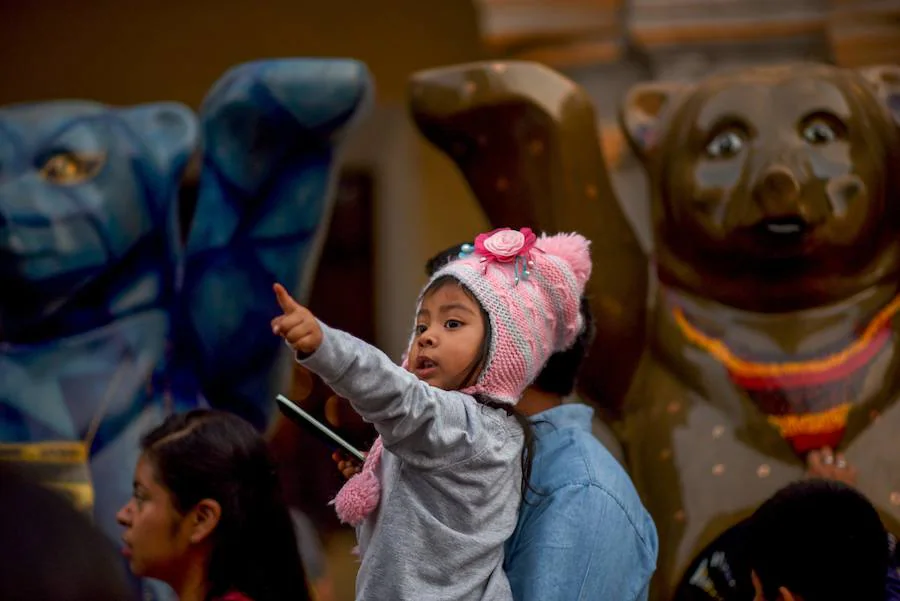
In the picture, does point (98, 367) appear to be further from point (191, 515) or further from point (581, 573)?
point (581, 573)

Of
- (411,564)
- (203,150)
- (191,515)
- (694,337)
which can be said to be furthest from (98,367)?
(411,564)

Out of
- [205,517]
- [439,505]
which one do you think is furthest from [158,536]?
[439,505]

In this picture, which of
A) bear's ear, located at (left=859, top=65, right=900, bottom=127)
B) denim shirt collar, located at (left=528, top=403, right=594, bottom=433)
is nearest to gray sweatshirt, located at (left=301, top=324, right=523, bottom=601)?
denim shirt collar, located at (left=528, top=403, right=594, bottom=433)

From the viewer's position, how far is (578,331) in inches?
50.1

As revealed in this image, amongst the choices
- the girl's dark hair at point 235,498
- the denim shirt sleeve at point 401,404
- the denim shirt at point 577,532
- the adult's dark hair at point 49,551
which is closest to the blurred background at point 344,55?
the adult's dark hair at point 49,551

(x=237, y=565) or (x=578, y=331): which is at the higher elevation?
(x=578, y=331)

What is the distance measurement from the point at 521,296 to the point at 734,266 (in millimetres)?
849

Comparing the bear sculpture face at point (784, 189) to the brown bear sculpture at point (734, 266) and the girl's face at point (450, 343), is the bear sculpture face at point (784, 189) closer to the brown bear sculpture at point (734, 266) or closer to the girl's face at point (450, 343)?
the brown bear sculpture at point (734, 266)

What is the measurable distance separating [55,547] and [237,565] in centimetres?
36

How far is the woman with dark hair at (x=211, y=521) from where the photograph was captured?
4.57ft

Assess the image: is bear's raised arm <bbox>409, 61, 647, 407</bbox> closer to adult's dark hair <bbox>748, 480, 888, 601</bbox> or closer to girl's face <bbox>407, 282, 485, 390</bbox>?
adult's dark hair <bbox>748, 480, 888, 601</bbox>

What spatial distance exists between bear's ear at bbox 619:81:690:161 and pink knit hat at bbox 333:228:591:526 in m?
0.87

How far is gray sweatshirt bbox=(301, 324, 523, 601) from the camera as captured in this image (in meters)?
1.05

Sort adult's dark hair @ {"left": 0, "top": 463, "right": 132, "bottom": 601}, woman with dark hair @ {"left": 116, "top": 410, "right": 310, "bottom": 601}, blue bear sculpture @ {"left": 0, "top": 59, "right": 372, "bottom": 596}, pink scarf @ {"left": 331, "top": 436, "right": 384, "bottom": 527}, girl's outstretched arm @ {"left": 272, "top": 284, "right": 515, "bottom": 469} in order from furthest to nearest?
blue bear sculpture @ {"left": 0, "top": 59, "right": 372, "bottom": 596} < adult's dark hair @ {"left": 0, "top": 463, "right": 132, "bottom": 601} < woman with dark hair @ {"left": 116, "top": 410, "right": 310, "bottom": 601} < pink scarf @ {"left": 331, "top": 436, "right": 384, "bottom": 527} < girl's outstretched arm @ {"left": 272, "top": 284, "right": 515, "bottom": 469}
